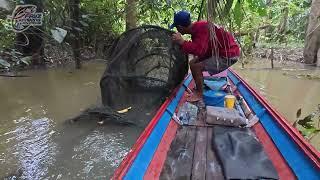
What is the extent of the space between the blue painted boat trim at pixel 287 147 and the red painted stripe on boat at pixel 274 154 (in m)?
0.03

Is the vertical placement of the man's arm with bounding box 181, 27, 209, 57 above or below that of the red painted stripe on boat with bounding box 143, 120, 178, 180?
above

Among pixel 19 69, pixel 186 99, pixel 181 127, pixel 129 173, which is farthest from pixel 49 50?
pixel 129 173

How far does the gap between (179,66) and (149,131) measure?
204 cm

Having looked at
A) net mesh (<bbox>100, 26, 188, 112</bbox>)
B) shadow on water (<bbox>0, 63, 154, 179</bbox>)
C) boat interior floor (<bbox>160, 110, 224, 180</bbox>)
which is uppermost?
net mesh (<bbox>100, 26, 188, 112</bbox>)

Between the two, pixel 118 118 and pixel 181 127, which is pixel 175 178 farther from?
pixel 118 118

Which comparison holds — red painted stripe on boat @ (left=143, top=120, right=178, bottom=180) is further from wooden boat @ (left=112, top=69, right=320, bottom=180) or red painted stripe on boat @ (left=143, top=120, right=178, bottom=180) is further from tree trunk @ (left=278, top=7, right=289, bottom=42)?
tree trunk @ (left=278, top=7, right=289, bottom=42)

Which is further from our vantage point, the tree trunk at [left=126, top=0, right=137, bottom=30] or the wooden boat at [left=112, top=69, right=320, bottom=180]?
the tree trunk at [left=126, top=0, right=137, bottom=30]

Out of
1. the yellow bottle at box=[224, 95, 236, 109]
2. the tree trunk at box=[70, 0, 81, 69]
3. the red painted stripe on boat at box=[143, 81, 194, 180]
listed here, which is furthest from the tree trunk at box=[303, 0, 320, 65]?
the red painted stripe on boat at box=[143, 81, 194, 180]

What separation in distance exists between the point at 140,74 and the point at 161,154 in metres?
2.10

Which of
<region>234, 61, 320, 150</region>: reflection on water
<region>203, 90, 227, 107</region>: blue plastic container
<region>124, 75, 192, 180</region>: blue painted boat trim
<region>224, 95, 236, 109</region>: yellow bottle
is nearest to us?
<region>124, 75, 192, 180</region>: blue painted boat trim

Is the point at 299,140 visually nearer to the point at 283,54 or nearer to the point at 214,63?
the point at 214,63

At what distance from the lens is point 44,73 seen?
9125 millimetres

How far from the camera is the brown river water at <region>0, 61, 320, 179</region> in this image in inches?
160

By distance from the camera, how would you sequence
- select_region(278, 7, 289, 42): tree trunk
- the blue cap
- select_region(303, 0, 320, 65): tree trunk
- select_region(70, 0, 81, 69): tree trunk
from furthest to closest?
1. select_region(278, 7, 289, 42): tree trunk
2. select_region(303, 0, 320, 65): tree trunk
3. select_region(70, 0, 81, 69): tree trunk
4. the blue cap
